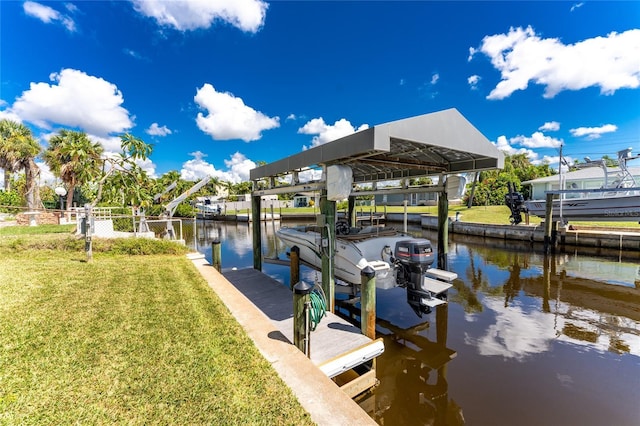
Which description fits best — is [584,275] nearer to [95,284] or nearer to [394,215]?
[95,284]

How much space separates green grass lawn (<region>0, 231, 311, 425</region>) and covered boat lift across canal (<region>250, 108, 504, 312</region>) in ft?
8.20

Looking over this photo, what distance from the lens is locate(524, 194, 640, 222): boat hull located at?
43.2 feet

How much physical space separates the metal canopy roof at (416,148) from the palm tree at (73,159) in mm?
15594

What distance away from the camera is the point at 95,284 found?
18.9 feet

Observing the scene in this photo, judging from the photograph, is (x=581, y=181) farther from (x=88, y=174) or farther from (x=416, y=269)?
(x=88, y=174)

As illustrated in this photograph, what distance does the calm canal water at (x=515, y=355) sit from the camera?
3801 millimetres

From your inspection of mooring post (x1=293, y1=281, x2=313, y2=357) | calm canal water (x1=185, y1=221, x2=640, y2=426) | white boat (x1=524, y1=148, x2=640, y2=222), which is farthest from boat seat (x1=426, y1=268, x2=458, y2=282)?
white boat (x1=524, y1=148, x2=640, y2=222)

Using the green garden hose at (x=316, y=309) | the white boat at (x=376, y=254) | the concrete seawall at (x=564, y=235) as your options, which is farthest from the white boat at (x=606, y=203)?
the green garden hose at (x=316, y=309)

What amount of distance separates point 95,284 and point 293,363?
193 inches

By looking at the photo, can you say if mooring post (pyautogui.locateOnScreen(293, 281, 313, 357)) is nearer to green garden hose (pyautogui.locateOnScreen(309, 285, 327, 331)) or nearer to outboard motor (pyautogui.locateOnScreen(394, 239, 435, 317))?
green garden hose (pyautogui.locateOnScreen(309, 285, 327, 331))

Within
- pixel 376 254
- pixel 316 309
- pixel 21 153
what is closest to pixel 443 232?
pixel 376 254

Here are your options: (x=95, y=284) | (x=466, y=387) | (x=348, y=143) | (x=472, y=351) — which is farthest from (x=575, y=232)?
(x=95, y=284)

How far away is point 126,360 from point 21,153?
29064mm

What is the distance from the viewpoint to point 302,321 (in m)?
3.75
